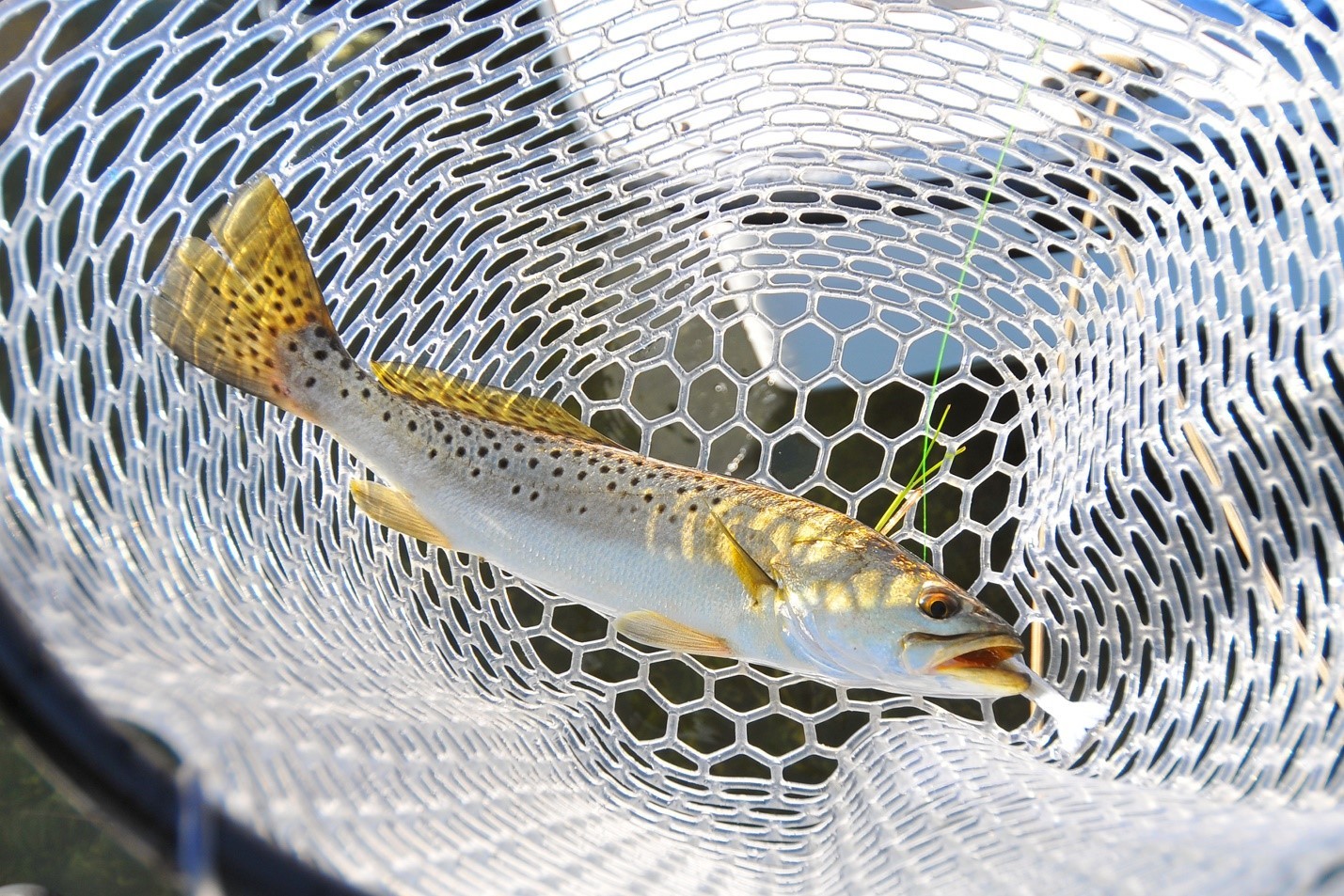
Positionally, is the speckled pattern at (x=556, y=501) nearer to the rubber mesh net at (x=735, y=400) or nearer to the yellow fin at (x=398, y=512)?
the yellow fin at (x=398, y=512)

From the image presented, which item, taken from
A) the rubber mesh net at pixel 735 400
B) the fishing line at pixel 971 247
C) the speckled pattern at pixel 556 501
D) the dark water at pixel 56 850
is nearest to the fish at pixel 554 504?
the speckled pattern at pixel 556 501

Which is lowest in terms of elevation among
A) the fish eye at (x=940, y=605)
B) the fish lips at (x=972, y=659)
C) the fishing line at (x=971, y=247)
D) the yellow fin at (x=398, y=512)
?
the fish lips at (x=972, y=659)

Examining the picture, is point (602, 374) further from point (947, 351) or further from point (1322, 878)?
point (1322, 878)

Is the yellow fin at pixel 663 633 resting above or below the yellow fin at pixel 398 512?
below

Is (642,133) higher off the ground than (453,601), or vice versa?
(642,133)

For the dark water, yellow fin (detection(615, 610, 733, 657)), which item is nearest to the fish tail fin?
yellow fin (detection(615, 610, 733, 657))

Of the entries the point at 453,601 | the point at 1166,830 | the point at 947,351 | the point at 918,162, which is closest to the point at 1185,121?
the point at 918,162

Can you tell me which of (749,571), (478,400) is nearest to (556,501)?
(478,400)
